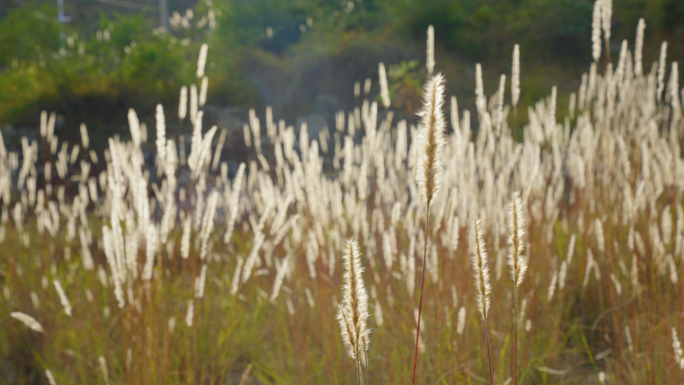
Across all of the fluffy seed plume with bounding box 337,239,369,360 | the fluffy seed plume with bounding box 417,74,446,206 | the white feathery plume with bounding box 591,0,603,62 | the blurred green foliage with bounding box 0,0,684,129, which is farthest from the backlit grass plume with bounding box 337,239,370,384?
the blurred green foliage with bounding box 0,0,684,129

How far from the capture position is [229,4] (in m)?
12.9

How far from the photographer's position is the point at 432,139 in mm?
585

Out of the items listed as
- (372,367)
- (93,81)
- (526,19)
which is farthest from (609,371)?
(526,19)

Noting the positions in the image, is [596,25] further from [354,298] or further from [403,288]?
[354,298]

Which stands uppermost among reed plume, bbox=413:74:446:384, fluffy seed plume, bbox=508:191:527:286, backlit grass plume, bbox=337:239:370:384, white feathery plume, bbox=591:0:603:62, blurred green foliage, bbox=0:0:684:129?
blurred green foliage, bbox=0:0:684:129

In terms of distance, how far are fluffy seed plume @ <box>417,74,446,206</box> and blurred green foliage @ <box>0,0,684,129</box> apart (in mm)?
6952

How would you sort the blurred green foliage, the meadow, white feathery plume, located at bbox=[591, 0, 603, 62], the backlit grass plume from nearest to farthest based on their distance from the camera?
1. the backlit grass plume
2. the meadow
3. white feathery plume, located at bbox=[591, 0, 603, 62]
4. the blurred green foliage

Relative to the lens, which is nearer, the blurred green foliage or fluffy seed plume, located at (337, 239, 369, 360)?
fluffy seed plume, located at (337, 239, 369, 360)

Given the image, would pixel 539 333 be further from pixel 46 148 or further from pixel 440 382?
pixel 46 148

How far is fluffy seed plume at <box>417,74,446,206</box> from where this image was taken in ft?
1.90

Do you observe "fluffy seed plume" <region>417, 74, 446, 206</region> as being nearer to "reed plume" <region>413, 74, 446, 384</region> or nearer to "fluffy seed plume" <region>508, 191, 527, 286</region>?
"reed plume" <region>413, 74, 446, 384</region>

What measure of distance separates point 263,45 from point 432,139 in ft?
Answer: 43.1

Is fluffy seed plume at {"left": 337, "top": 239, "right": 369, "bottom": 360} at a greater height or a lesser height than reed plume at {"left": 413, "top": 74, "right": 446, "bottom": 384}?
lesser

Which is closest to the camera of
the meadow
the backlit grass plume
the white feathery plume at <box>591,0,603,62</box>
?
the backlit grass plume
